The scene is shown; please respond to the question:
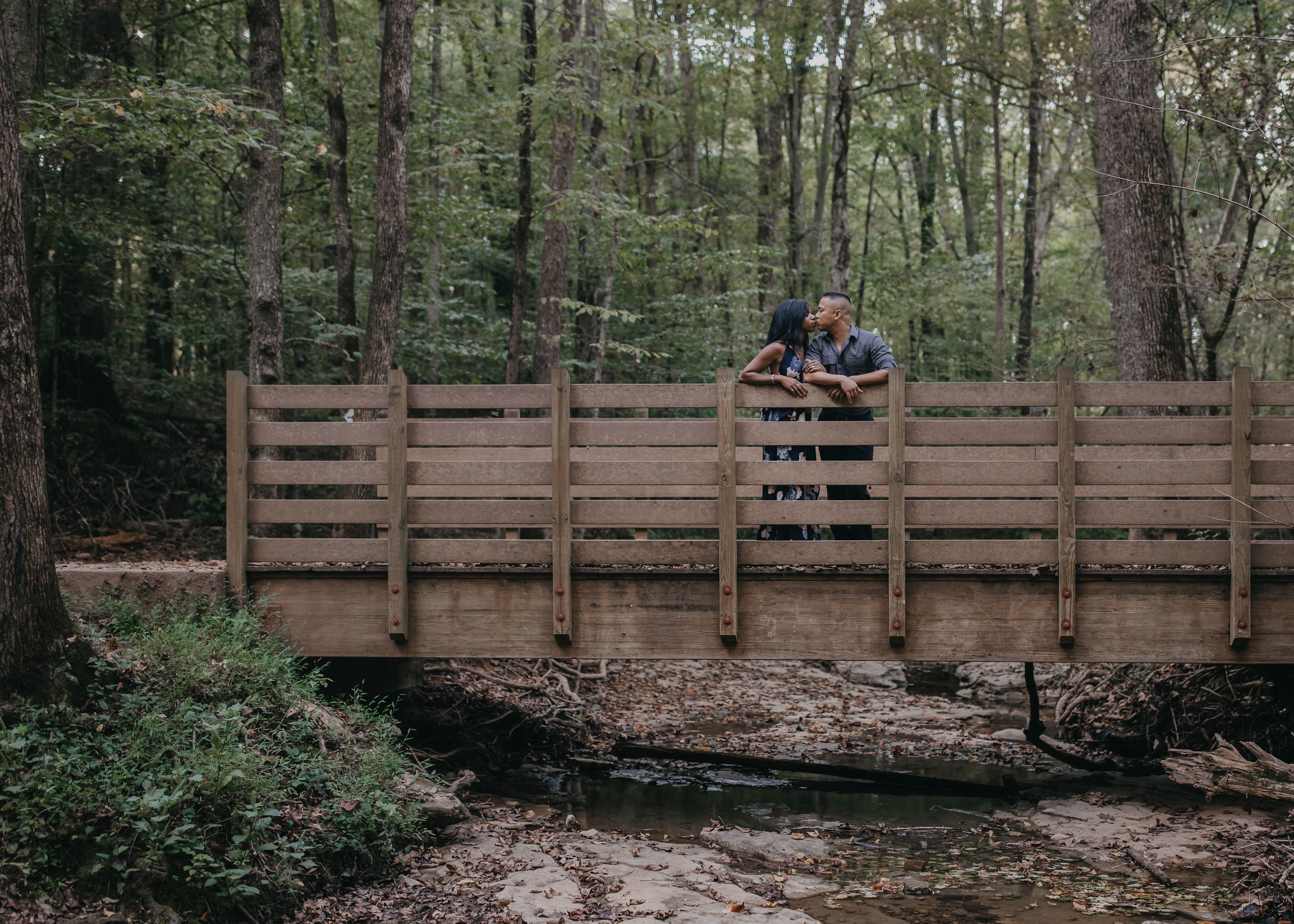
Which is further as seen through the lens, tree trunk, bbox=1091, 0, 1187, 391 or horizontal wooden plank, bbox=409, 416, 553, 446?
tree trunk, bbox=1091, 0, 1187, 391

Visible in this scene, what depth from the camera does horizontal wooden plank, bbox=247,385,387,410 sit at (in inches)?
282

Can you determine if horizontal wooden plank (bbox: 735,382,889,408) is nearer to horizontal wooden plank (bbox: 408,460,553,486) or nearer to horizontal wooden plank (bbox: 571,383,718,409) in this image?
horizontal wooden plank (bbox: 571,383,718,409)

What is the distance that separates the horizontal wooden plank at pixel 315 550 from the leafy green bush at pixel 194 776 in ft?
1.90

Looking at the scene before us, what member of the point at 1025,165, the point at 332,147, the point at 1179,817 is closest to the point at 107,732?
the point at 1179,817

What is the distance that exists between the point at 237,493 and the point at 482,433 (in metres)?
1.95

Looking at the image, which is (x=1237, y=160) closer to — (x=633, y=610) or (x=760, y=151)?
(x=633, y=610)

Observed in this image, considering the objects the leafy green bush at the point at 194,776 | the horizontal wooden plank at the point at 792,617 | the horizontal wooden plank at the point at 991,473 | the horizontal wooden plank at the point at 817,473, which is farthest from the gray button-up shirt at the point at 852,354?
the leafy green bush at the point at 194,776

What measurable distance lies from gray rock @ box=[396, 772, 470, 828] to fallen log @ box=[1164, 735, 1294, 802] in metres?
4.97

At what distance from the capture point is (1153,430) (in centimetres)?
664

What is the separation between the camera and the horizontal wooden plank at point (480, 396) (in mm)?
7012

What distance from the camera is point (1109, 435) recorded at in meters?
6.62

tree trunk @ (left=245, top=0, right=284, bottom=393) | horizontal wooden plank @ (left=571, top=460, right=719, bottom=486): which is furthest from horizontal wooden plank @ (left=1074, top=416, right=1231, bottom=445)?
tree trunk @ (left=245, top=0, right=284, bottom=393)

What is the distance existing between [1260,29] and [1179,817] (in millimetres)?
8053

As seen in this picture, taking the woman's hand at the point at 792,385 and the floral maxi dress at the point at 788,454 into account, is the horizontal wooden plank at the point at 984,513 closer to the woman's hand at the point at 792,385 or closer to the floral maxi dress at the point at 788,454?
the floral maxi dress at the point at 788,454
